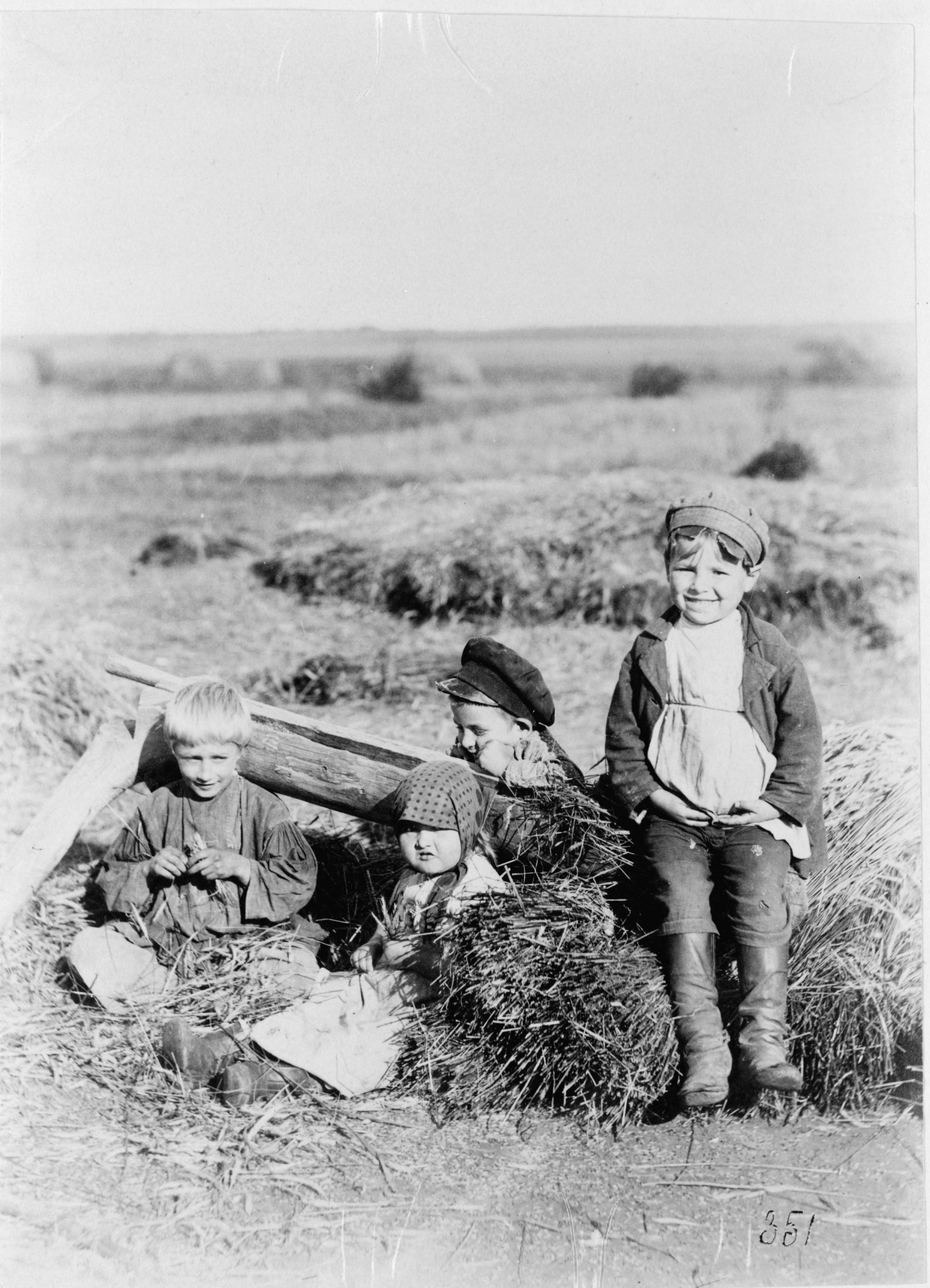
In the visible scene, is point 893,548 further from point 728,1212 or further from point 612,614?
point 728,1212

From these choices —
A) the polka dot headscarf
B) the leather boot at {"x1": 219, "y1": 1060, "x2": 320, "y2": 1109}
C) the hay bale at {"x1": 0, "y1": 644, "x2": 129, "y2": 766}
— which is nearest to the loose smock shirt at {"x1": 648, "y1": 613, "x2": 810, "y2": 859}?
the polka dot headscarf

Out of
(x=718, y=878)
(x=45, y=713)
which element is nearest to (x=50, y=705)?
Answer: (x=45, y=713)

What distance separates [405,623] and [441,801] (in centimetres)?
438

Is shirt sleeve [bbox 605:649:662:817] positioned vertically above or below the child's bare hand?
above

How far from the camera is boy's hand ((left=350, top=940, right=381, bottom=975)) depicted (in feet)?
13.2

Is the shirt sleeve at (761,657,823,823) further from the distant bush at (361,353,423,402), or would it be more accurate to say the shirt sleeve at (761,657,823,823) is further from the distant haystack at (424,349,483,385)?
the distant bush at (361,353,423,402)

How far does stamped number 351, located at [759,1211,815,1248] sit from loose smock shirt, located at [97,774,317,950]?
1.77m

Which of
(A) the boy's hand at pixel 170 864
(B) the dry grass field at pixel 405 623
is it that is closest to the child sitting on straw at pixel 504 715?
(A) the boy's hand at pixel 170 864

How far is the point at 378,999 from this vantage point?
399cm

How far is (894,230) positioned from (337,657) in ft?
13.2

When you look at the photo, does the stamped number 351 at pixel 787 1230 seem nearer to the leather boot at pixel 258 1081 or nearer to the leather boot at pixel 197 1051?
the leather boot at pixel 258 1081

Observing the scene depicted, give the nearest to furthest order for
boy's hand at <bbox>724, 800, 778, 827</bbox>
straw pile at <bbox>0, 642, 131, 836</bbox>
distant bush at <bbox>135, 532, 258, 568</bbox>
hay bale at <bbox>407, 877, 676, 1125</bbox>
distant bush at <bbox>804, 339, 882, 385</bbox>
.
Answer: hay bale at <bbox>407, 877, 676, 1125</bbox>, boy's hand at <bbox>724, 800, 778, 827</bbox>, straw pile at <bbox>0, 642, 131, 836</bbox>, distant bush at <bbox>804, 339, 882, 385</bbox>, distant bush at <bbox>135, 532, 258, 568</bbox>

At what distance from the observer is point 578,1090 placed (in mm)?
3756

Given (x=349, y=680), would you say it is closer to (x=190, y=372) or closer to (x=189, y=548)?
(x=189, y=548)
